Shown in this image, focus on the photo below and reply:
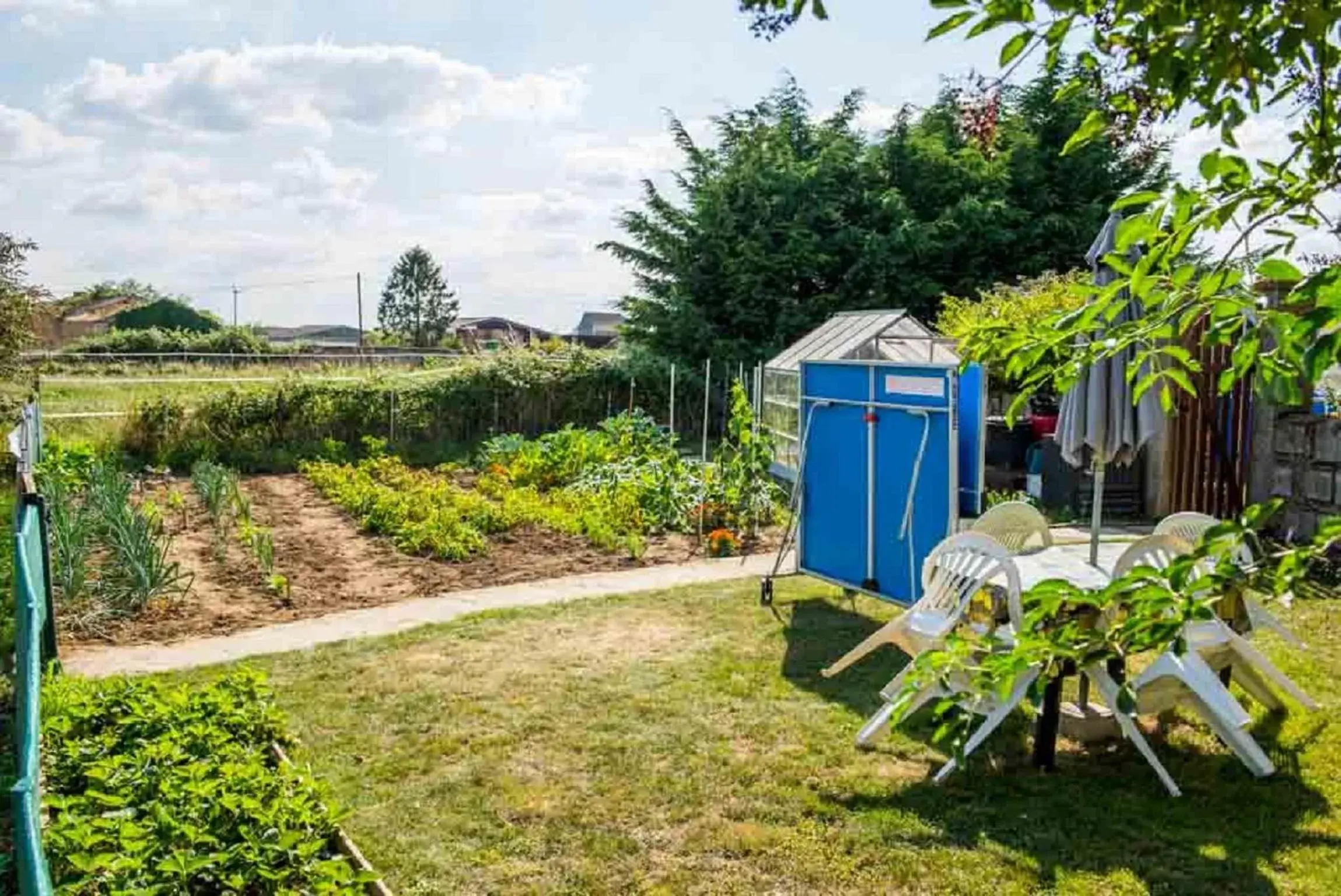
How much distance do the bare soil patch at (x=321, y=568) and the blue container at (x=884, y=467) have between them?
2.13 metres

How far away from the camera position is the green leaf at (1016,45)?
146 centimetres

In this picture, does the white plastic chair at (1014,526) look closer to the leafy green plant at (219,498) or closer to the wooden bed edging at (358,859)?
the wooden bed edging at (358,859)

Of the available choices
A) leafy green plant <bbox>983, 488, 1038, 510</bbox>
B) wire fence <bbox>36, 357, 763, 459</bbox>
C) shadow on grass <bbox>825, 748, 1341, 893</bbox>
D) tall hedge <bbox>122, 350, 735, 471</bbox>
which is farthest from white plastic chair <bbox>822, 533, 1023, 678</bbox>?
tall hedge <bbox>122, 350, 735, 471</bbox>

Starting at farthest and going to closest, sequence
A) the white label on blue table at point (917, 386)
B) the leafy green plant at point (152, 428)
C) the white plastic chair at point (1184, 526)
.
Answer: the leafy green plant at point (152, 428) < the white label on blue table at point (917, 386) < the white plastic chair at point (1184, 526)

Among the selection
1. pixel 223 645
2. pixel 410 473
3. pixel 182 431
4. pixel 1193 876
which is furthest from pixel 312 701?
pixel 182 431

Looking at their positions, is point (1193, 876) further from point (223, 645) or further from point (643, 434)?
point (643, 434)

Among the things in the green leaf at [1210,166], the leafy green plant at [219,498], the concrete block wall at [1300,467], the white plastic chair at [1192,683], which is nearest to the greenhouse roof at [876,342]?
the white plastic chair at [1192,683]

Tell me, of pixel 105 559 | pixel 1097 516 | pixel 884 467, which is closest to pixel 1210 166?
pixel 1097 516

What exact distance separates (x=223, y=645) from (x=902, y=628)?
13.6 ft

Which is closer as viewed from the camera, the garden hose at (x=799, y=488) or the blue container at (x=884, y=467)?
the blue container at (x=884, y=467)

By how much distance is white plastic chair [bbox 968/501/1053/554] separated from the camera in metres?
5.78

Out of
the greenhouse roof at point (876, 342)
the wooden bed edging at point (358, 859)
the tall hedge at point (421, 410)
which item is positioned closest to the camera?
the wooden bed edging at point (358, 859)

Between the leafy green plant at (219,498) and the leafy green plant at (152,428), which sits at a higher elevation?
the leafy green plant at (152,428)

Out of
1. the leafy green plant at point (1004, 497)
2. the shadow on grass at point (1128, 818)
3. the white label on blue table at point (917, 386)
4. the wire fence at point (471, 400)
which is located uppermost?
the white label on blue table at point (917, 386)
